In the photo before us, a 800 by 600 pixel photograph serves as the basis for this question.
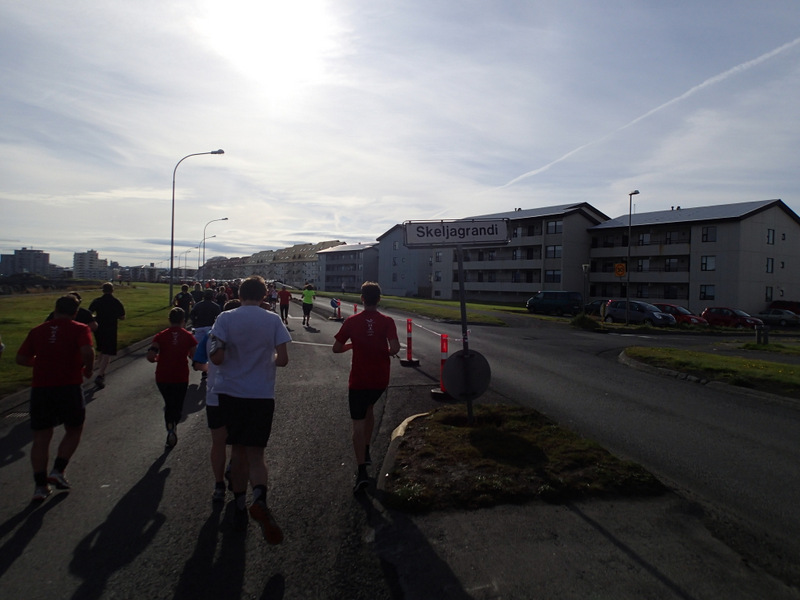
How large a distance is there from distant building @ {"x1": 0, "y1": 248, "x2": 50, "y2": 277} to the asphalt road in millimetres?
198112

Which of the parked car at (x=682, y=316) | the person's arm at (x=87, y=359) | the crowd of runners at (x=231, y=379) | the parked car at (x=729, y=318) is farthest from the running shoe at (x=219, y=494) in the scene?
the parked car at (x=729, y=318)

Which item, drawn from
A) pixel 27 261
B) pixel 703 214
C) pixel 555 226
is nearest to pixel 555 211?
pixel 555 226

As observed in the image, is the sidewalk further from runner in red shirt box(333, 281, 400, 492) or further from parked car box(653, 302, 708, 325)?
parked car box(653, 302, 708, 325)

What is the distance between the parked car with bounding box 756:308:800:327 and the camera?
133ft

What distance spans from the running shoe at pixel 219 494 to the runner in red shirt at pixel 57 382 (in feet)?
4.50

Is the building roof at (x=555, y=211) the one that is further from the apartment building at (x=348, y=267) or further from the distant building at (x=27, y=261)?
the distant building at (x=27, y=261)

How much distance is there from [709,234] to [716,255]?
2050 millimetres

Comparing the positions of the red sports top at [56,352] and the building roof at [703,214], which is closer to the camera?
the red sports top at [56,352]

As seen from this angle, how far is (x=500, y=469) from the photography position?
514cm

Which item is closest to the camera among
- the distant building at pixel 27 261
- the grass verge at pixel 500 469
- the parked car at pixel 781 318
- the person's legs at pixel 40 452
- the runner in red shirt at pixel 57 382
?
the grass verge at pixel 500 469

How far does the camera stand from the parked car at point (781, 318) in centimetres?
4053

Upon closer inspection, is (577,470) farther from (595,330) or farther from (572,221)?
(572,221)

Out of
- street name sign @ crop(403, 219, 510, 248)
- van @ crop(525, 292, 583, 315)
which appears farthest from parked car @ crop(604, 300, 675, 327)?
street name sign @ crop(403, 219, 510, 248)

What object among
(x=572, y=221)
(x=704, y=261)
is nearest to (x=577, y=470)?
(x=704, y=261)
